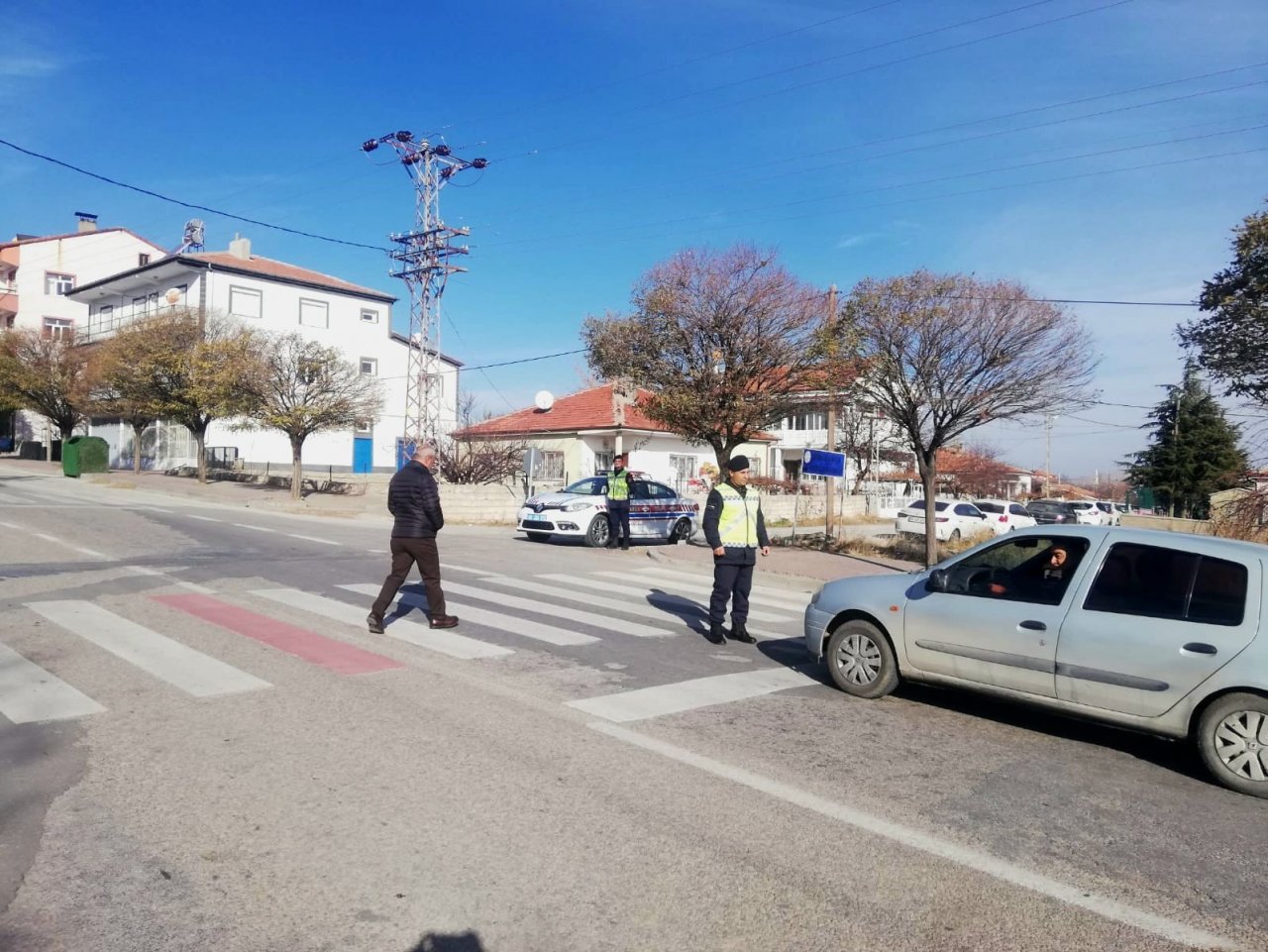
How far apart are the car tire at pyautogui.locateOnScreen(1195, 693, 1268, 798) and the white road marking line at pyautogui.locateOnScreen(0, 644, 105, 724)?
6635 millimetres

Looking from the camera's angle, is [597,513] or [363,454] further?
[363,454]

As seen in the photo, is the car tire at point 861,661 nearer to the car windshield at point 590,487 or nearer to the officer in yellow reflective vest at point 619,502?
the officer in yellow reflective vest at point 619,502

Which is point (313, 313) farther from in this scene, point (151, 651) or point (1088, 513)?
point (151, 651)

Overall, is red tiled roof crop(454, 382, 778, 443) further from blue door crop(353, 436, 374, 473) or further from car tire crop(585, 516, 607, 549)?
car tire crop(585, 516, 607, 549)

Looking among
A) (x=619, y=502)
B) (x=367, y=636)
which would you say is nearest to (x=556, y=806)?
(x=367, y=636)

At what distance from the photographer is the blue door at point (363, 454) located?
50.6m

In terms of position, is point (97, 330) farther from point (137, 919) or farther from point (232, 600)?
point (137, 919)

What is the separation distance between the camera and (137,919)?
345 cm

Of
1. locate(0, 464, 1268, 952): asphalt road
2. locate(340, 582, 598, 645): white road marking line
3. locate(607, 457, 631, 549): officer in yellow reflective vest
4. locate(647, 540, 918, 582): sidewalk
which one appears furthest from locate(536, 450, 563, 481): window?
locate(0, 464, 1268, 952): asphalt road

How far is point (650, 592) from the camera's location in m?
A: 12.4

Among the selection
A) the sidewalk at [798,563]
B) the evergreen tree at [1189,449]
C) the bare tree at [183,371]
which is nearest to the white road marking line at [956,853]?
the sidewalk at [798,563]

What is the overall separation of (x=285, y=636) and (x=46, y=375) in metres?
41.5

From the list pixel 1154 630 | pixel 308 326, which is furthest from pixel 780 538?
pixel 308 326

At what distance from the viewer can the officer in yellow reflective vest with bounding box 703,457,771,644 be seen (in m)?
8.73
